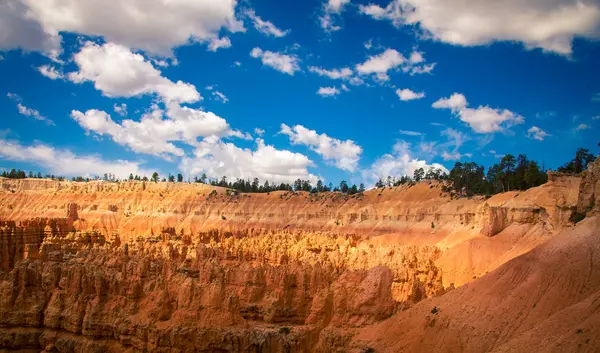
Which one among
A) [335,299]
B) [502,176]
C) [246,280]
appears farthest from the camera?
[502,176]

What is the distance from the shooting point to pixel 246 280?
97.6 feet

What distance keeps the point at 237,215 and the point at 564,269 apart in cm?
9489

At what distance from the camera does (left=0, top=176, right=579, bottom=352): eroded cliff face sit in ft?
80.7

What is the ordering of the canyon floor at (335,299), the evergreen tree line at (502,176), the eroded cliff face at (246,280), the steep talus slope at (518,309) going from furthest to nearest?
1. the evergreen tree line at (502,176)
2. the eroded cliff face at (246,280)
3. the canyon floor at (335,299)
4. the steep talus slope at (518,309)

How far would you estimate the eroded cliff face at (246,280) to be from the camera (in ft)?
80.7

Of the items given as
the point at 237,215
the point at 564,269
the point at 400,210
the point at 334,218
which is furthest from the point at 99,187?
the point at 564,269

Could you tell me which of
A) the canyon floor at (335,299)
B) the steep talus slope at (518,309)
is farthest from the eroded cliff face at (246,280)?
the steep talus slope at (518,309)

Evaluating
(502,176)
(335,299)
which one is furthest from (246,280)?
(502,176)

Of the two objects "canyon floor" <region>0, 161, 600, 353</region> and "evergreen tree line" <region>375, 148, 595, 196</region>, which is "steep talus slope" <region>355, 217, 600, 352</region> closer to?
"canyon floor" <region>0, 161, 600, 353</region>

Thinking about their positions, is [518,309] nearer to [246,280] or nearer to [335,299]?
[335,299]

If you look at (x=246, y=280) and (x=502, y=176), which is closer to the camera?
(x=246, y=280)

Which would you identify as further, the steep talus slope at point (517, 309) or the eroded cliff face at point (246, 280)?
the eroded cliff face at point (246, 280)

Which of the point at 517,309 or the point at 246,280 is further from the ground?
the point at 246,280

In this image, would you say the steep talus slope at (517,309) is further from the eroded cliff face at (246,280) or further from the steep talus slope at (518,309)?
the eroded cliff face at (246,280)
